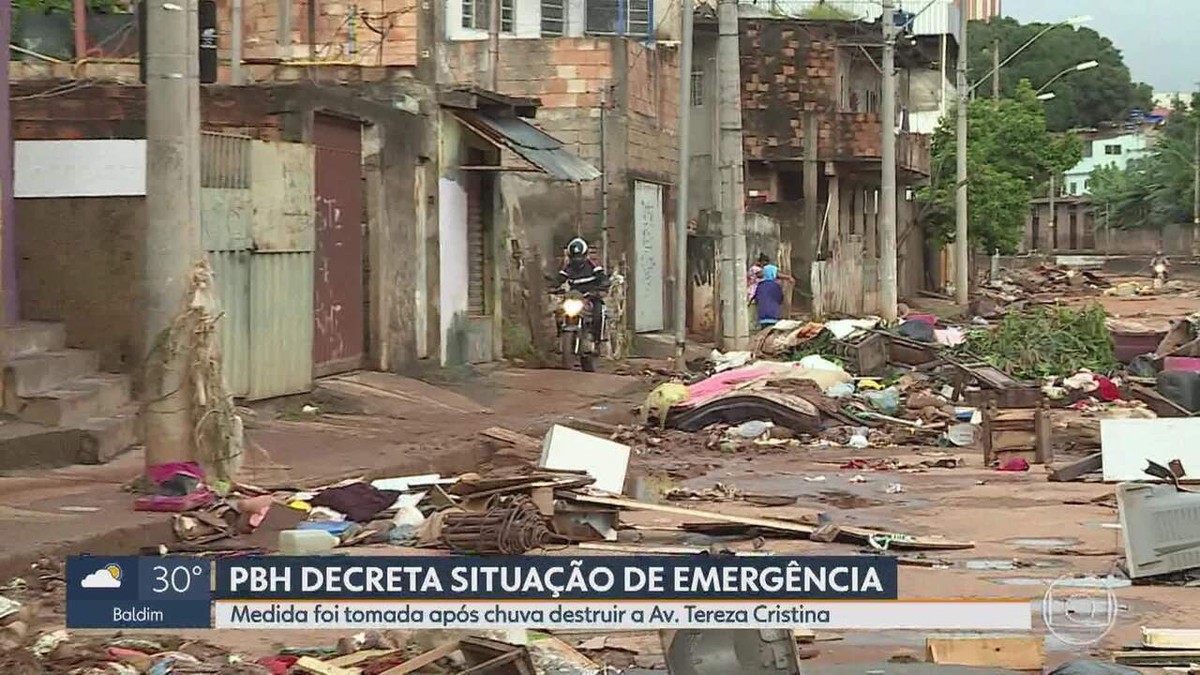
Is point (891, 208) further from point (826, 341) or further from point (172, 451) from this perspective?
point (172, 451)

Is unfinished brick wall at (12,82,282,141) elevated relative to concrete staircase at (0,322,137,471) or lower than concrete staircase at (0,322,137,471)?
elevated

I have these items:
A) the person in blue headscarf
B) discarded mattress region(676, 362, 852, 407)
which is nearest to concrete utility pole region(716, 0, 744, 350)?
the person in blue headscarf

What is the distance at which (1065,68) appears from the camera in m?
112

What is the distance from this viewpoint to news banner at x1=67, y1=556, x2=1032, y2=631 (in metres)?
5.66

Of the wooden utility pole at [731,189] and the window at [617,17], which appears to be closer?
the wooden utility pole at [731,189]

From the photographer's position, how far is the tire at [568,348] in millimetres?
25234

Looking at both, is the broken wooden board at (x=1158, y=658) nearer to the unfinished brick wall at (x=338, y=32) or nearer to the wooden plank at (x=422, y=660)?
the wooden plank at (x=422, y=660)

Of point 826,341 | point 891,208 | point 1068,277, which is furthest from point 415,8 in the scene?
point 1068,277

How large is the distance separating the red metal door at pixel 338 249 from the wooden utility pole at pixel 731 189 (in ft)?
24.4

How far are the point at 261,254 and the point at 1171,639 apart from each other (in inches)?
435

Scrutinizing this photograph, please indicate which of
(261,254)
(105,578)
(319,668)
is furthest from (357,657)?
(261,254)

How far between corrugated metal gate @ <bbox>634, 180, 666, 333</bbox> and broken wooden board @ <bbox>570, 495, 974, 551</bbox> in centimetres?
1832

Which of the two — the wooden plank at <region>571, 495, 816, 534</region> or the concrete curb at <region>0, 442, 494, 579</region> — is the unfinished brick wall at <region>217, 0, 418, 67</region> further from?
the wooden plank at <region>571, 495, 816, 534</region>

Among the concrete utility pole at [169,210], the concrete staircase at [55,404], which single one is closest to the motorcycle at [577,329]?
the concrete staircase at [55,404]
